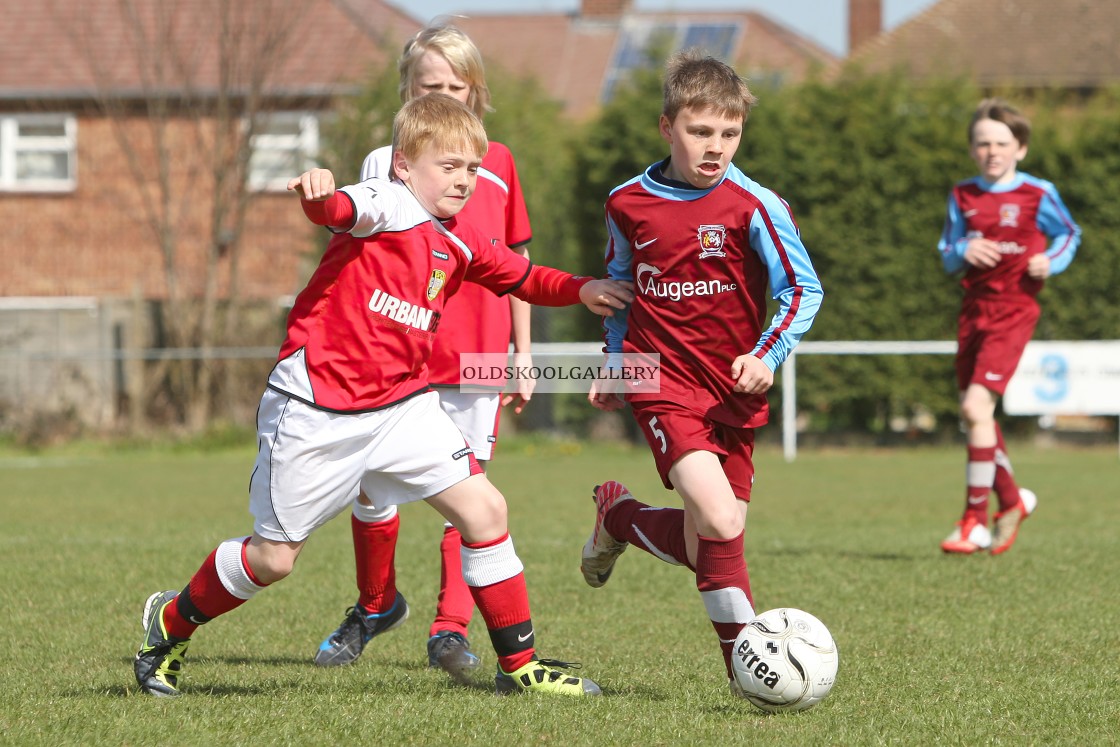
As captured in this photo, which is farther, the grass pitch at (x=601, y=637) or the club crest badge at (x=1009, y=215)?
the club crest badge at (x=1009, y=215)

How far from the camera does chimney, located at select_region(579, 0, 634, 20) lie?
41.6m

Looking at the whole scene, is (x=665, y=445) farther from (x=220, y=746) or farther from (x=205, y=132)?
(x=205, y=132)

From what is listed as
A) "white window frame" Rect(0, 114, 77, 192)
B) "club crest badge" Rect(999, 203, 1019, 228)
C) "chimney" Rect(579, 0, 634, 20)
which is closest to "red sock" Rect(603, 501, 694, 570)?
"club crest badge" Rect(999, 203, 1019, 228)

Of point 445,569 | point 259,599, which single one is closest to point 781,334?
point 445,569

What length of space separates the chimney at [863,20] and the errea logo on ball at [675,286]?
→ 35.8 metres

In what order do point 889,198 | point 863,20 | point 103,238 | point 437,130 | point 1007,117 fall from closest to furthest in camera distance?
point 437,130, point 1007,117, point 889,198, point 103,238, point 863,20

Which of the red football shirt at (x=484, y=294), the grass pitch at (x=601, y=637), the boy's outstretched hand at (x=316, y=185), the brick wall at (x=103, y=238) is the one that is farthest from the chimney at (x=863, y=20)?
the boy's outstretched hand at (x=316, y=185)

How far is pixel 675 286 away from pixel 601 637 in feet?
5.20

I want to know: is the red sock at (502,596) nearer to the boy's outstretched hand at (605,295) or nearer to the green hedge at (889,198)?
the boy's outstretched hand at (605,295)

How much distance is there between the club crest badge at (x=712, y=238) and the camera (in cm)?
422

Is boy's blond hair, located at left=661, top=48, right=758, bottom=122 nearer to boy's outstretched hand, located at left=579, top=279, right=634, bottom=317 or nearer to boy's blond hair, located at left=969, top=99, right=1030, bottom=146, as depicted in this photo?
boy's outstretched hand, located at left=579, top=279, right=634, bottom=317

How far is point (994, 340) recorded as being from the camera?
24.8 ft

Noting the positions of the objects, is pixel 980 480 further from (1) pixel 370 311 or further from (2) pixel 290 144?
(2) pixel 290 144

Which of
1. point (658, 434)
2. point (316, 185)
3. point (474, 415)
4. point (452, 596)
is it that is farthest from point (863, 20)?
point (316, 185)
